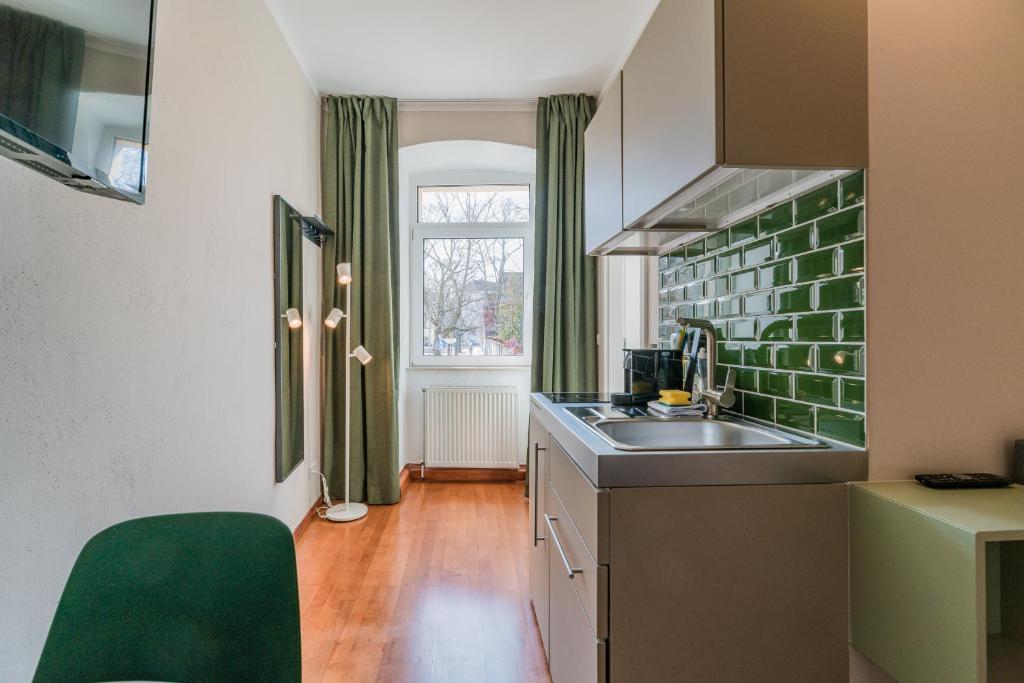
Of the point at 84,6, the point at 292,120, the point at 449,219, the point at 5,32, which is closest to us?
the point at 5,32

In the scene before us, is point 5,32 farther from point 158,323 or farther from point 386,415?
point 386,415

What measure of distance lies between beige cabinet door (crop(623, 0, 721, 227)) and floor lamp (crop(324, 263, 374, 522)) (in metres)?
2.22

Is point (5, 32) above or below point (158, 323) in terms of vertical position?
above

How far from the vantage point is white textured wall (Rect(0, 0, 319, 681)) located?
1189 millimetres

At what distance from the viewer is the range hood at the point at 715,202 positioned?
4.38ft

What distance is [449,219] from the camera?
4598mm

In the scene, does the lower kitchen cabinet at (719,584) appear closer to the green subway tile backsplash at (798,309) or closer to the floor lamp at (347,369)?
the green subway tile backsplash at (798,309)

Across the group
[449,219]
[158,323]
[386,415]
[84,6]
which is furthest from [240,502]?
[449,219]

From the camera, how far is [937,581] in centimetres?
101

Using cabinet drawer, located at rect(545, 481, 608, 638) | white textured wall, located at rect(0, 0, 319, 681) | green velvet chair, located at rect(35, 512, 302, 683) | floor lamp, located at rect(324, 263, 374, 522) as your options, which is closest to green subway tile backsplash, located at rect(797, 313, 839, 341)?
cabinet drawer, located at rect(545, 481, 608, 638)

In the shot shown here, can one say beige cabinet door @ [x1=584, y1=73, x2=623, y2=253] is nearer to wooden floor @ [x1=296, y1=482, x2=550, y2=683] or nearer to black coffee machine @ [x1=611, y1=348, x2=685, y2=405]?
black coffee machine @ [x1=611, y1=348, x2=685, y2=405]

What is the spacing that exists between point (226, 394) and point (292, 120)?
1.75 meters

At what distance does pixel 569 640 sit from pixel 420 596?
1154 mm

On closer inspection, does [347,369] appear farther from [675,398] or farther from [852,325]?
[852,325]
